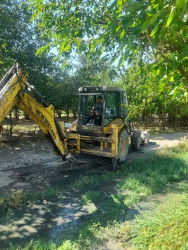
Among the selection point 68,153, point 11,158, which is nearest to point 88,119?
point 68,153

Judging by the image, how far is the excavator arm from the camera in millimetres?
4383

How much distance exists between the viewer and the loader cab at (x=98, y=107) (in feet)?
23.9

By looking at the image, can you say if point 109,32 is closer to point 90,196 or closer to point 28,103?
point 28,103

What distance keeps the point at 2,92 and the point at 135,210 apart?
3410mm

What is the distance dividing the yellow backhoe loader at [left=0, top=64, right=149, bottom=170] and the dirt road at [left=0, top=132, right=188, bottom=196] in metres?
0.58

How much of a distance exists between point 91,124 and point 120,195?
9.54ft

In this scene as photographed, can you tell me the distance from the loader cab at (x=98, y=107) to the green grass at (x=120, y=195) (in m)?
1.58

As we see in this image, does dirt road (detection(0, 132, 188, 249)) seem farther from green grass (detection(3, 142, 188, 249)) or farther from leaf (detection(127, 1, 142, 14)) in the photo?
leaf (detection(127, 1, 142, 14))

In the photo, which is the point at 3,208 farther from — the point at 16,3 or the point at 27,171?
the point at 16,3

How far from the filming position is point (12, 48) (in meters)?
10.6

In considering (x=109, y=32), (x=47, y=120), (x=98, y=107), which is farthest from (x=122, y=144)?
(x=109, y=32)

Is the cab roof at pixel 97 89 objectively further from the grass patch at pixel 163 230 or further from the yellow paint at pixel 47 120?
the grass patch at pixel 163 230

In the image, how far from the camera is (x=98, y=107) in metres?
7.50

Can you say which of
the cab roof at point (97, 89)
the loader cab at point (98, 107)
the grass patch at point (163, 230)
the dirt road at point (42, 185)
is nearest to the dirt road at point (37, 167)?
the dirt road at point (42, 185)
